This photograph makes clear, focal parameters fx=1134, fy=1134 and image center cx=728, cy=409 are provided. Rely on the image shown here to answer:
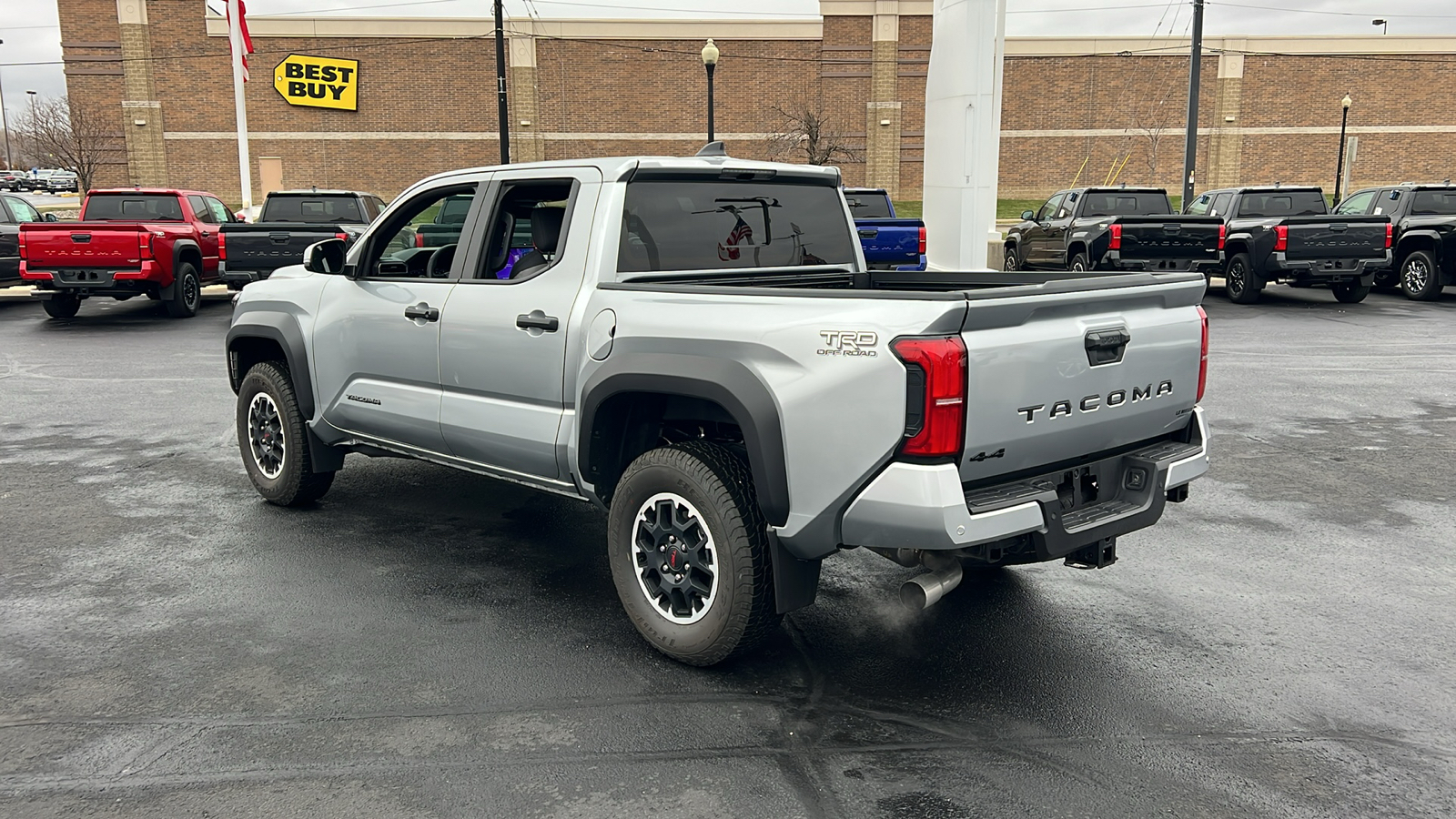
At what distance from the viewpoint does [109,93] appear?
151 ft

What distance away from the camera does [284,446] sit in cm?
660

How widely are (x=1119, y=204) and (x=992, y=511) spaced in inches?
699

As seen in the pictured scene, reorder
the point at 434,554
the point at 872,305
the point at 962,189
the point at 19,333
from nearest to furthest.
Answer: the point at 872,305 → the point at 434,554 → the point at 19,333 → the point at 962,189

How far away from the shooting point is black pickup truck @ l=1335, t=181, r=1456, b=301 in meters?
18.2

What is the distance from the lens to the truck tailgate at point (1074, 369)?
12.1ft

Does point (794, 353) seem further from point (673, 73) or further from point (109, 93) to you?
point (109, 93)

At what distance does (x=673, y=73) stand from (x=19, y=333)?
34.6m

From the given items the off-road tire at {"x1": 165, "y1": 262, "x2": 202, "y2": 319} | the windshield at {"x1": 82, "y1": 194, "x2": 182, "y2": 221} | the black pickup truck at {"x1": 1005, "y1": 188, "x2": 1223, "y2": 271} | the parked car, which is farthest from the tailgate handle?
the parked car

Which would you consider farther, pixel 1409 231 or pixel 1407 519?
pixel 1409 231

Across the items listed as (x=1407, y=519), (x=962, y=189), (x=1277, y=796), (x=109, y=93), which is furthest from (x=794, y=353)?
(x=109, y=93)

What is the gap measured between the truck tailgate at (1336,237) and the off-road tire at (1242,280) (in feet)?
2.90

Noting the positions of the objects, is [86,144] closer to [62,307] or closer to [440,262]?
[62,307]

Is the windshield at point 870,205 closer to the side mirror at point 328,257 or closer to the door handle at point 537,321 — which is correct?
the side mirror at point 328,257

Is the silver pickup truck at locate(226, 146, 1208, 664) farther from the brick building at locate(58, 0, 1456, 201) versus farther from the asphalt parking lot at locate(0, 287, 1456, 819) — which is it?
the brick building at locate(58, 0, 1456, 201)
